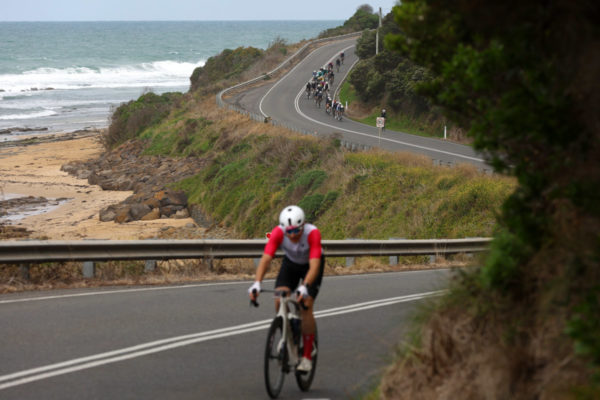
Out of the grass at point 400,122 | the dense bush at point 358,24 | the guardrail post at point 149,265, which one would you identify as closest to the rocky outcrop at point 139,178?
the grass at point 400,122

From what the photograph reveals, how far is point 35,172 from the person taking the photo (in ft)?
162

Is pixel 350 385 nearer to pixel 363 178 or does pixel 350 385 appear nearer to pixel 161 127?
pixel 363 178

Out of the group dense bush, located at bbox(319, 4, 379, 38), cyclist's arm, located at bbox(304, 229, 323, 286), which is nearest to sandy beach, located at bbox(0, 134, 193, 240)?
cyclist's arm, located at bbox(304, 229, 323, 286)

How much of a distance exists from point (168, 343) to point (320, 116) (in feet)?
142

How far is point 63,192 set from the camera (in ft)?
137

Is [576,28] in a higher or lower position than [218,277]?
higher

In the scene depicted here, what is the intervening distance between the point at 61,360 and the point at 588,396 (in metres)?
5.77

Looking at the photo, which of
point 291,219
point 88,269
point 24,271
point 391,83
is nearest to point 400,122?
point 391,83

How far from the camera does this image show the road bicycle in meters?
7.06

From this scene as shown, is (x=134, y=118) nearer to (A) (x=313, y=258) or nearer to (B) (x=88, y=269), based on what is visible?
(B) (x=88, y=269)

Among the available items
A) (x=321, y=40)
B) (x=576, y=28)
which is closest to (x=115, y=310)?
(x=576, y=28)

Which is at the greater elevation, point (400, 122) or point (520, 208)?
point (400, 122)

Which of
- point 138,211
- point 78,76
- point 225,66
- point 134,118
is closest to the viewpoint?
point 138,211

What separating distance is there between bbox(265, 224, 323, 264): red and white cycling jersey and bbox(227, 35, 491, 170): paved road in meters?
21.9
